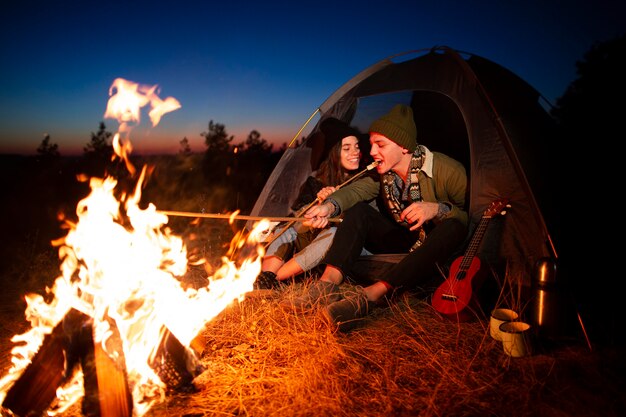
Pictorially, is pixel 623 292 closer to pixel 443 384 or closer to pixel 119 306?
pixel 443 384

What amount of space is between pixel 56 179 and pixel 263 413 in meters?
8.91

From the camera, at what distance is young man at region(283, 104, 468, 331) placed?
2701mm

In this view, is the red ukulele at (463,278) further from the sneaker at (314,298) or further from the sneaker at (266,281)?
the sneaker at (266,281)

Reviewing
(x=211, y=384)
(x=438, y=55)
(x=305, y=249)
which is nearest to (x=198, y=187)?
(x=305, y=249)

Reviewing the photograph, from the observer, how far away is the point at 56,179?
8570mm

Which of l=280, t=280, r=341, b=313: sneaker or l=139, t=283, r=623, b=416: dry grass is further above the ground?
l=280, t=280, r=341, b=313: sneaker

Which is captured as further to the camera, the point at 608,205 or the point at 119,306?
the point at 608,205

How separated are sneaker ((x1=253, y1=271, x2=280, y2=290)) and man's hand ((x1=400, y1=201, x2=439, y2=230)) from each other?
4.23 feet

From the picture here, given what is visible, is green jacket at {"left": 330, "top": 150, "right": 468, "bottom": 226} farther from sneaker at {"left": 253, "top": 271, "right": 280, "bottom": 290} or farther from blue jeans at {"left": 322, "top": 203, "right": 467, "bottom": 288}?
sneaker at {"left": 253, "top": 271, "right": 280, "bottom": 290}

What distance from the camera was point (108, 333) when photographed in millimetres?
1824

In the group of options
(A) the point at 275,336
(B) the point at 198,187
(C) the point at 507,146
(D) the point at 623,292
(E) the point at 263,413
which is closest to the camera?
(E) the point at 263,413

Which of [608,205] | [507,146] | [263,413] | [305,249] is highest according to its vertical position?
[507,146]

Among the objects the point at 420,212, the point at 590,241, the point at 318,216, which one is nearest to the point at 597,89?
the point at 590,241

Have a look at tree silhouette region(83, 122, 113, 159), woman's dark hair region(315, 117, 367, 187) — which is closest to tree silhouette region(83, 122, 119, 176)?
tree silhouette region(83, 122, 113, 159)
